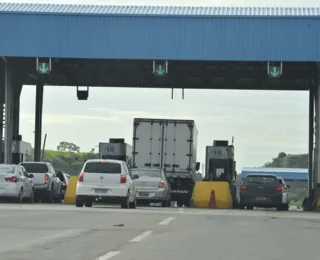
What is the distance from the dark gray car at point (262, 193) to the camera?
113ft

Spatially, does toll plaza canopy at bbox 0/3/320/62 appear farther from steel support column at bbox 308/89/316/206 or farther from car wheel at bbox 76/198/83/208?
car wheel at bbox 76/198/83/208

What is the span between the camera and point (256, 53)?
37.6m

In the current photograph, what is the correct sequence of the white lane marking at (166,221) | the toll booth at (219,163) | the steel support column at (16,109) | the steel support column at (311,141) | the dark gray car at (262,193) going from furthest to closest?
the steel support column at (16,109), the steel support column at (311,141), the toll booth at (219,163), the dark gray car at (262,193), the white lane marking at (166,221)

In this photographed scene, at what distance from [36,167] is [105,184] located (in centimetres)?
961

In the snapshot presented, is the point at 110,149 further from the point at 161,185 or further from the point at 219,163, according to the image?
the point at 161,185

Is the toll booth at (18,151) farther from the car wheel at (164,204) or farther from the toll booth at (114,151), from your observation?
the car wheel at (164,204)

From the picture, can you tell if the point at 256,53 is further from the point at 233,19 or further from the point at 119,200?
the point at 119,200

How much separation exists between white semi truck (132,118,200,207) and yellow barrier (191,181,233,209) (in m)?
3.09

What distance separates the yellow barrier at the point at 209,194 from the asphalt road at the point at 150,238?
13.2m

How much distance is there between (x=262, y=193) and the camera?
3456cm

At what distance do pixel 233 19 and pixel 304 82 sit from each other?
8.01 metres

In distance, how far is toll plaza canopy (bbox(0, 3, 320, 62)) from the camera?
1480 inches

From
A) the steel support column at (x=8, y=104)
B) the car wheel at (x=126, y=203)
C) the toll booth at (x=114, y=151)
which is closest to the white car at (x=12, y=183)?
the car wheel at (x=126, y=203)

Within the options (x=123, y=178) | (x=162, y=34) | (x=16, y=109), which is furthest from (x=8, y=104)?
(x=123, y=178)
